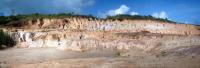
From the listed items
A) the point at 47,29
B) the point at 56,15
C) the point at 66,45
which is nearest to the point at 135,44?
the point at 66,45

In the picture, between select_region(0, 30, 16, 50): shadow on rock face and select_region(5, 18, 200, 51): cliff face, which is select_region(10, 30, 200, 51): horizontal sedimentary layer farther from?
select_region(0, 30, 16, 50): shadow on rock face

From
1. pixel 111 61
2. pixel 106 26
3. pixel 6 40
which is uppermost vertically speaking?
pixel 106 26

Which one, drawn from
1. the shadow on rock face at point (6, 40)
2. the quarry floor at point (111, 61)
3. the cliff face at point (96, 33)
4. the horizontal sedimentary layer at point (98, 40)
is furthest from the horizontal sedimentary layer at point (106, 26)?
the quarry floor at point (111, 61)

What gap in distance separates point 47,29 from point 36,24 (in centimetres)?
399

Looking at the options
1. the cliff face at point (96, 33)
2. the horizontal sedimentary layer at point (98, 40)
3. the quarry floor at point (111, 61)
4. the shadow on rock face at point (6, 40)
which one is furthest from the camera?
the shadow on rock face at point (6, 40)

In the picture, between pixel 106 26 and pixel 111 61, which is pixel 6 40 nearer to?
pixel 106 26

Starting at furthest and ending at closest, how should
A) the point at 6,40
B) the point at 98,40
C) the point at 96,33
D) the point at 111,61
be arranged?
the point at 6,40 < the point at 96,33 < the point at 98,40 < the point at 111,61

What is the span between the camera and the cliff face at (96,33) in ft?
157

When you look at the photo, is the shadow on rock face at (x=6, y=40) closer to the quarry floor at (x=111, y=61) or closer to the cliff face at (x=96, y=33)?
the cliff face at (x=96, y=33)

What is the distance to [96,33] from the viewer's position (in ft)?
183

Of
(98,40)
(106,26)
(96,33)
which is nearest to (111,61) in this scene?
(98,40)

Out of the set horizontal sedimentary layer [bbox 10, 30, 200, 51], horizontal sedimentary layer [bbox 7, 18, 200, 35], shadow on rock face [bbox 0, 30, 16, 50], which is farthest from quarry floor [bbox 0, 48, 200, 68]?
horizontal sedimentary layer [bbox 7, 18, 200, 35]

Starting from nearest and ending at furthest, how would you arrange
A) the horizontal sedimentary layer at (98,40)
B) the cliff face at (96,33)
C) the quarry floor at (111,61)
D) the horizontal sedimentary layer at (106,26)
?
the quarry floor at (111,61) → the horizontal sedimentary layer at (98,40) → the cliff face at (96,33) → the horizontal sedimentary layer at (106,26)

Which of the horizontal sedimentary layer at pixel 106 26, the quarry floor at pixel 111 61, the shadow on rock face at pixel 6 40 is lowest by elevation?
the quarry floor at pixel 111 61
